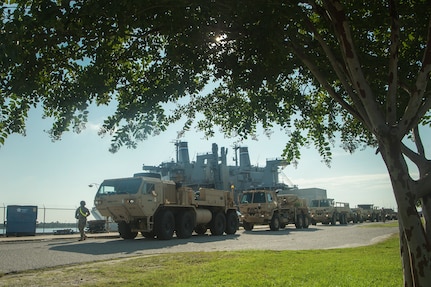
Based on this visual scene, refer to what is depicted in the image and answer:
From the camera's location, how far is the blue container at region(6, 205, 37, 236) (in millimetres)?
22781

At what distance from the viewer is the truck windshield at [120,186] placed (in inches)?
694

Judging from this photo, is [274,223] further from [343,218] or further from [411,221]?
[411,221]

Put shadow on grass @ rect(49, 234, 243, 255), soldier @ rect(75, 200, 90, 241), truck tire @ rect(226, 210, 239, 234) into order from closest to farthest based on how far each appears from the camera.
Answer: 1. shadow on grass @ rect(49, 234, 243, 255)
2. soldier @ rect(75, 200, 90, 241)
3. truck tire @ rect(226, 210, 239, 234)

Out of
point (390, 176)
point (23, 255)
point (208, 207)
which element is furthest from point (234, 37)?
point (208, 207)

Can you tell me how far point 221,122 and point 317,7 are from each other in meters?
3.56

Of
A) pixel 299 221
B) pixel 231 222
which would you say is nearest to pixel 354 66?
pixel 231 222

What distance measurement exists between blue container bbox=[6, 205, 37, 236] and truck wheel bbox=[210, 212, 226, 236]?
9.91 meters

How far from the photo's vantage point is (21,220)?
2311 cm

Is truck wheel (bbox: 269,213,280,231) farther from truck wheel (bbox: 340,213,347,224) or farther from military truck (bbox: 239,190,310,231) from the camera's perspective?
truck wheel (bbox: 340,213,347,224)

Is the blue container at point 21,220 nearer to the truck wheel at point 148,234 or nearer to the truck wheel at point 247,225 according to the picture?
the truck wheel at point 148,234

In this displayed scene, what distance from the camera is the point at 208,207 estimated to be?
75.0ft

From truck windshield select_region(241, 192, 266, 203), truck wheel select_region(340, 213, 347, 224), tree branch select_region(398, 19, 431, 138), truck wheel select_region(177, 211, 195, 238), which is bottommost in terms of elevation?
truck wheel select_region(340, 213, 347, 224)

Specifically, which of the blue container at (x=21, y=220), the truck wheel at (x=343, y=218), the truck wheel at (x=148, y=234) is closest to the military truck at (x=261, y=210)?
the truck wheel at (x=148, y=234)

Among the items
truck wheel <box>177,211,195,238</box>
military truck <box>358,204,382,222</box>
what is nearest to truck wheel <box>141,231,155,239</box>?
truck wheel <box>177,211,195,238</box>
